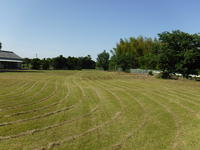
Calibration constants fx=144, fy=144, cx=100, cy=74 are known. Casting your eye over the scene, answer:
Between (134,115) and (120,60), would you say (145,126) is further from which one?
(120,60)

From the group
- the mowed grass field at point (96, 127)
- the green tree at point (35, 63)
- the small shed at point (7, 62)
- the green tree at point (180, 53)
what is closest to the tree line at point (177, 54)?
the green tree at point (180, 53)

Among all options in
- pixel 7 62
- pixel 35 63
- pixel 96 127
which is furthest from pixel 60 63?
pixel 96 127

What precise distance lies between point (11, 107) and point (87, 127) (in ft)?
10.2

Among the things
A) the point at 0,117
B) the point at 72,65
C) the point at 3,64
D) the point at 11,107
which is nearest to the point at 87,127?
the point at 0,117

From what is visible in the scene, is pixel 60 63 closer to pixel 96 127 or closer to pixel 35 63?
pixel 35 63

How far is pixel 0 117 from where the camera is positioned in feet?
13.7

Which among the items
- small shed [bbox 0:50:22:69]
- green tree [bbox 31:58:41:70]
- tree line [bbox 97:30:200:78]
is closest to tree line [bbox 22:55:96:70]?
green tree [bbox 31:58:41:70]

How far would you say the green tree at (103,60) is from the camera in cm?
6556

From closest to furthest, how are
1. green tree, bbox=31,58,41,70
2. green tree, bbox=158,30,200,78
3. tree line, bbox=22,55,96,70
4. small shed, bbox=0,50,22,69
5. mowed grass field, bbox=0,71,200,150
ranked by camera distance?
1. mowed grass field, bbox=0,71,200,150
2. green tree, bbox=158,30,200,78
3. small shed, bbox=0,50,22,69
4. green tree, bbox=31,58,41,70
5. tree line, bbox=22,55,96,70

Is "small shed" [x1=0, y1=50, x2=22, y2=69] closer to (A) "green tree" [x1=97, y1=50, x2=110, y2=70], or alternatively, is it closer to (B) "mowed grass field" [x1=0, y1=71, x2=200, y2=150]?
(B) "mowed grass field" [x1=0, y1=71, x2=200, y2=150]

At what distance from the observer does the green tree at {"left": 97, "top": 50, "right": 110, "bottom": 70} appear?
65.6 meters

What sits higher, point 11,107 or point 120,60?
point 120,60

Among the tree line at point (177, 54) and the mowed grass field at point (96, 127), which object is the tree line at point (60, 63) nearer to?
the tree line at point (177, 54)

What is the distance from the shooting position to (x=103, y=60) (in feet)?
217
